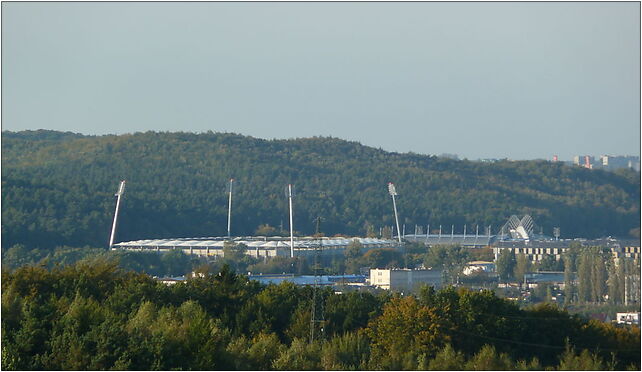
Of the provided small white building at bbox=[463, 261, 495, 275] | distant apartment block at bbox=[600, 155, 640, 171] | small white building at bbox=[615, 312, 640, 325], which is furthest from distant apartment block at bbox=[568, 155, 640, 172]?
small white building at bbox=[615, 312, 640, 325]

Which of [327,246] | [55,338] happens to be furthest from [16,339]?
[327,246]

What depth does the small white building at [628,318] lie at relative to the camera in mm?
45281

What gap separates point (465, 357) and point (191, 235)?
234ft

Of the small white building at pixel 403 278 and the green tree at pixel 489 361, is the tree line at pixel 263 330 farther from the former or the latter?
the small white building at pixel 403 278

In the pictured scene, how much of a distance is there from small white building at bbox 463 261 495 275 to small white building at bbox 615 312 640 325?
24.4 m

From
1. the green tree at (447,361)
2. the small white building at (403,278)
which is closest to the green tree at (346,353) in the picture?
the green tree at (447,361)

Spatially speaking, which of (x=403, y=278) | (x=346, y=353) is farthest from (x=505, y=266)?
(x=346, y=353)

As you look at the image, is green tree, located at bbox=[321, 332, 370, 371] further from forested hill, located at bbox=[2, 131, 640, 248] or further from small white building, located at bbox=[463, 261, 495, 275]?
forested hill, located at bbox=[2, 131, 640, 248]

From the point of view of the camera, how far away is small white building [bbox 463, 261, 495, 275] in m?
73.8

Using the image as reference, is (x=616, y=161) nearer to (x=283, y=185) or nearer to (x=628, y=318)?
(x=283, y=185)

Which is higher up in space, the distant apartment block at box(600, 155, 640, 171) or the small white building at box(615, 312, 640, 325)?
the distant apartment block at box(600, 155, 640, 171)

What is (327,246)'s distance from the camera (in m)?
85.4

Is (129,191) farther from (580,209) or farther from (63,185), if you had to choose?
(580,209)

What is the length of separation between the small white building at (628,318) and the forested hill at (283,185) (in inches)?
1917
